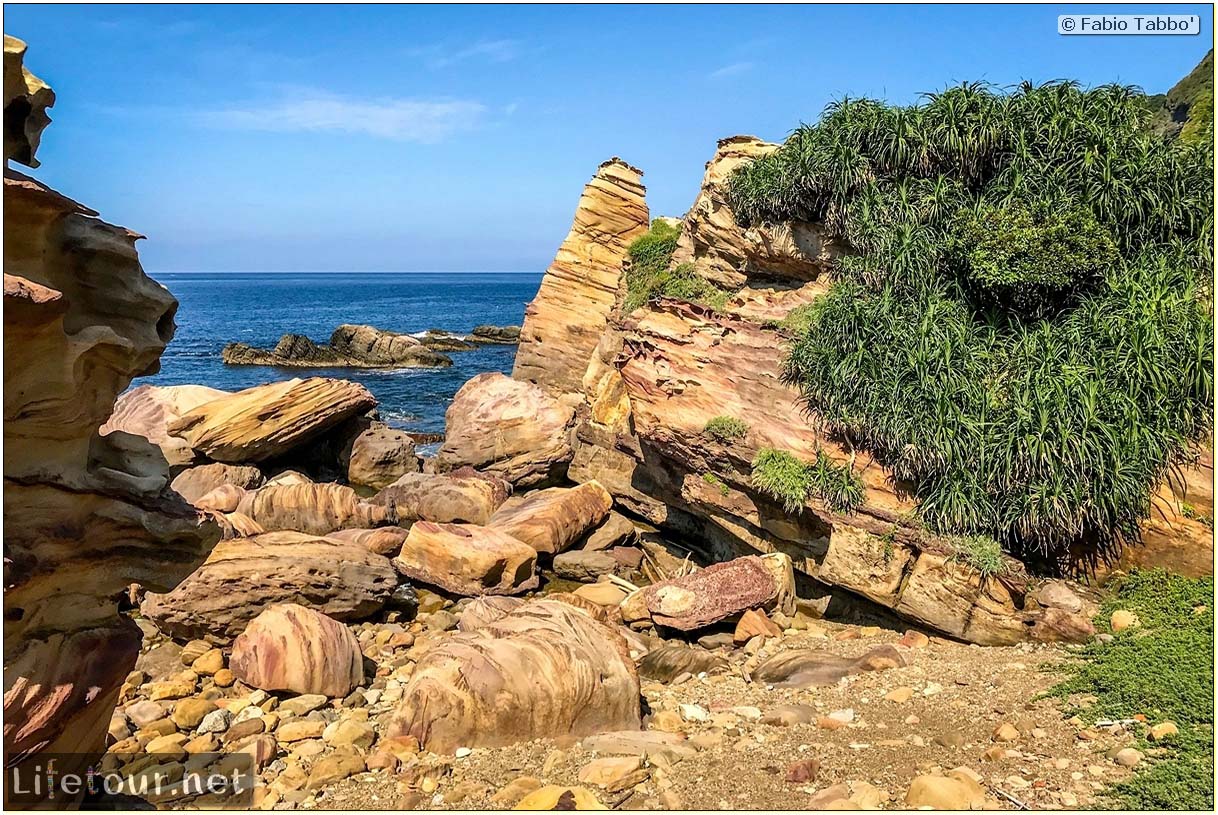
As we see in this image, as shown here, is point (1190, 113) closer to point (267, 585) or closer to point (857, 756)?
point (857, 756)

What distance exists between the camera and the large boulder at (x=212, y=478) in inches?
661

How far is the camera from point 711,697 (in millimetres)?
9000

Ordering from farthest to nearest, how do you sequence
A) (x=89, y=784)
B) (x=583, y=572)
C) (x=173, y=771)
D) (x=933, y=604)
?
1. (x=583, y=572)
2. (x=933, y=604)
3. (x=173, y=771)
4. (x=89, y=784)

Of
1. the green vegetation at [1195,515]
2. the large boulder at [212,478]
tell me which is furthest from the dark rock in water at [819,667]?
the large boulder at [212,478]

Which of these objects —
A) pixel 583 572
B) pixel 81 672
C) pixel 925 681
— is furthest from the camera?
pixel 583 572

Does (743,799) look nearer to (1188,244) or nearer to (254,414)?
(1188,244)

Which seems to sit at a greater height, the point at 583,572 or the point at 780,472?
the point at 780,472

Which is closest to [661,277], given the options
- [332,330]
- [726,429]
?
[726,429]

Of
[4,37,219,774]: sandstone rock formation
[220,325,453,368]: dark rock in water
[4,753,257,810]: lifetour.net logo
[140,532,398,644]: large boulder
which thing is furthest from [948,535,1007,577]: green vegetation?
[220,325,453,368]: dark rock in water

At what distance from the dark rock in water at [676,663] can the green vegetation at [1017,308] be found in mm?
3240

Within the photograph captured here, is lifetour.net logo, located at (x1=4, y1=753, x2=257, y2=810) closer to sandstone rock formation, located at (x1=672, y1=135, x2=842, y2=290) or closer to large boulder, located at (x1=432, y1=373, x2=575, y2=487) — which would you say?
sandstone rock formation, located at (x1=672, y1=135, x2=842, y2=290)

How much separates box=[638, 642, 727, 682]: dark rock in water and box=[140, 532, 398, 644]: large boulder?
169 inches

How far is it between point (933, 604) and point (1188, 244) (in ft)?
19.2

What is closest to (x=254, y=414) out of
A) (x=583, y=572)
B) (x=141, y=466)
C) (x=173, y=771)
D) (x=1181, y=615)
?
(x=583, y=572)
